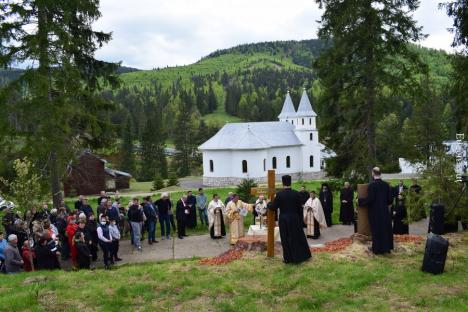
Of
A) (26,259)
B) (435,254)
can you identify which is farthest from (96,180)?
(435,254)

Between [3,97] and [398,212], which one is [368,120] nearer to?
[398,212]

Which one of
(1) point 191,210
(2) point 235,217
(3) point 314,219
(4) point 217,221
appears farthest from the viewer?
(1) point 191,210

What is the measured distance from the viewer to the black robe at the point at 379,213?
10539mm

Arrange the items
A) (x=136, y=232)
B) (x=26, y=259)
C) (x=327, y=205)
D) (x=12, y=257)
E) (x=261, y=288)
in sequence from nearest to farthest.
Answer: (x=261, y=288), (x=12, y=257), (x=26, y=259), (x=136, y=232), (x=327, y=205)

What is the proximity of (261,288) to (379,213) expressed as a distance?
334 centimetres

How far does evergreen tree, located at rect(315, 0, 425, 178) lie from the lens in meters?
19.1

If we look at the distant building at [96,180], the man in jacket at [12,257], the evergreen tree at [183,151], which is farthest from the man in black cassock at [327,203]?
the evergreen tree at [183,151]

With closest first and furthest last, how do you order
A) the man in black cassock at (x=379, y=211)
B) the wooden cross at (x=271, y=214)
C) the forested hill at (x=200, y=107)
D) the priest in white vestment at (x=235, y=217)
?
the wooden cross at (x=271, y=214)
the man in black cassock at (x=379, y=211)
the priest in white vestment at (x=235, y=217)
the forested hill at (x=200, y=107)

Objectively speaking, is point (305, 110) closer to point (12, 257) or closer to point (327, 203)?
point (327, 203)

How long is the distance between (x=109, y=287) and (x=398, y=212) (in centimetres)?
1032

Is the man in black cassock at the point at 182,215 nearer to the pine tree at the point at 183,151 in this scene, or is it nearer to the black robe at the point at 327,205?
the black robe at the point at 327,205

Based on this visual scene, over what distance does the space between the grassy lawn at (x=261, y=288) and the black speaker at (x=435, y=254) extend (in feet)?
0.61

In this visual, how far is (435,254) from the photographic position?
9.27 metres

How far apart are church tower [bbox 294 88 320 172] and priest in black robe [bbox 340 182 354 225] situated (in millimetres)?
40432
